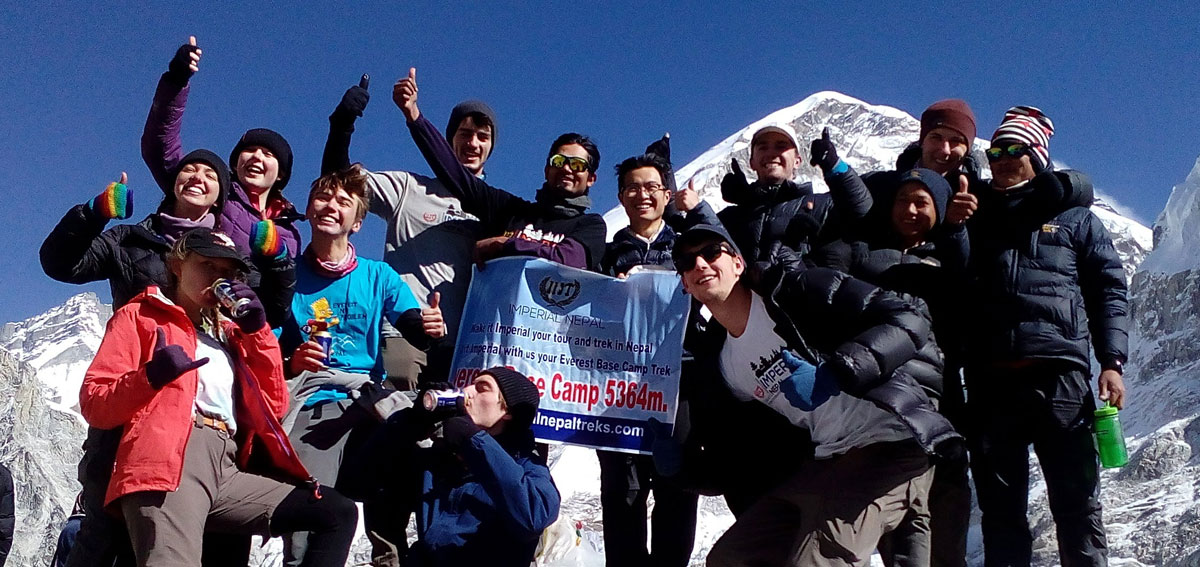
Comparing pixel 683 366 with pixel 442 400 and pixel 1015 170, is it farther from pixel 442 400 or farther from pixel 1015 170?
pixel 1015 170

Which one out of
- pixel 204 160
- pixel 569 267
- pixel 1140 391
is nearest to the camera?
pixel 204 160

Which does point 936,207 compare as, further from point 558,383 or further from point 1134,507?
point 1134,507

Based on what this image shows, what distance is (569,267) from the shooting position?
22.1 ft

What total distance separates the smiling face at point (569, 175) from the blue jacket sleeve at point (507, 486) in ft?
7.82

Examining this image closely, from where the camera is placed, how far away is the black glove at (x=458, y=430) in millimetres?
5148

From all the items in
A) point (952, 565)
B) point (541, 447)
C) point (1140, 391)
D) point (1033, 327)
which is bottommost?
point (952, 565)

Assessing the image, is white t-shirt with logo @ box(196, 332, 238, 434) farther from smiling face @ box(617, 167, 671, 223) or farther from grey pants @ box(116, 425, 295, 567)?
smiling face @ box(617, 167, 671, 223)

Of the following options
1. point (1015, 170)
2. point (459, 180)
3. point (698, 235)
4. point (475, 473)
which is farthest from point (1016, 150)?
point (475, 473)

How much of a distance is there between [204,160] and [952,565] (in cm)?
542

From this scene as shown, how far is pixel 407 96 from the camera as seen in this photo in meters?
7.09

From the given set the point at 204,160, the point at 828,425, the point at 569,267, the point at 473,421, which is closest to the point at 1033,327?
the point at 828,425

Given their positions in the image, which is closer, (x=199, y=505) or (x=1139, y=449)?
(x=199, y=505)

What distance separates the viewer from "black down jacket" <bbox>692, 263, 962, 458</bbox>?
4512mm

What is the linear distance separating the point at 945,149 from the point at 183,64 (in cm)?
534
